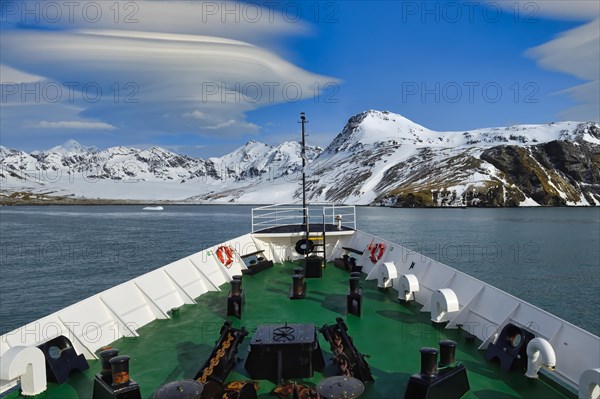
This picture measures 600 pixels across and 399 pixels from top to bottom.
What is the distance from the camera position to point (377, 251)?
17844mm

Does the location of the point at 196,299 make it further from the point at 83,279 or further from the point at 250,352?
the point at 83,279

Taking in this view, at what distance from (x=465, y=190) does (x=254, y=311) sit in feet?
592

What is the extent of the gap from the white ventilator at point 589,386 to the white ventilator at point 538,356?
1.08m

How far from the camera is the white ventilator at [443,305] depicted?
35.8 feet

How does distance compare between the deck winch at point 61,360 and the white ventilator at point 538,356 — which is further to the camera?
the deck winch at point 61,360

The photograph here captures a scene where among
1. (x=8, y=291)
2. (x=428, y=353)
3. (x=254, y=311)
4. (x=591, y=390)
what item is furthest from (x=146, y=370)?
(x=8, y=291)

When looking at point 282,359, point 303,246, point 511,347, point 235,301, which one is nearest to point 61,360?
point 282,359

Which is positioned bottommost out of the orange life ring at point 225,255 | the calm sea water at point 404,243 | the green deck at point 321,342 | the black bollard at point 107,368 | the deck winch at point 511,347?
the calm sea water at point 404,243

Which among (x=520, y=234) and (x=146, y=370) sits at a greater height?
(x=146, y=370)

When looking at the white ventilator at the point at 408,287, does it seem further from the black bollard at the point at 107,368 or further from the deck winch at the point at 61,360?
the deck winch at the point at 61,360

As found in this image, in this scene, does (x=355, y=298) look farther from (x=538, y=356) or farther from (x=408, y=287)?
(x=538, y=356)

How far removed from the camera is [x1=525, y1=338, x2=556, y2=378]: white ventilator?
7859 millimetres

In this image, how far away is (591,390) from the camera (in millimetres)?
6664

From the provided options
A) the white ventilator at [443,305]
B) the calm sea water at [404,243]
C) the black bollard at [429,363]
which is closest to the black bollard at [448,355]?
the black bollard at [429,363]
